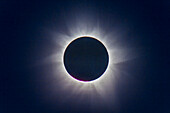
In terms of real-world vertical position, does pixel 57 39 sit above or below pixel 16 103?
above

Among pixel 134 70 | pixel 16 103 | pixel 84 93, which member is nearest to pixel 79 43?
pixel 84 93

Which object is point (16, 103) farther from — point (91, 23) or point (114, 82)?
point (91, 23)

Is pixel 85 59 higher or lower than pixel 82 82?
higher

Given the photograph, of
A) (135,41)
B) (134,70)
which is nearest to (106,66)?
(134,70)

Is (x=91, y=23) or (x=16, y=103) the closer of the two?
(x=91, y=23)

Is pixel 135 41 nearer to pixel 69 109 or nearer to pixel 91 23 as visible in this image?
pixel 91 23

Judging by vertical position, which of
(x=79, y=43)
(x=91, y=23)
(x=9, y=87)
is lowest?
(x=9, y=87)
